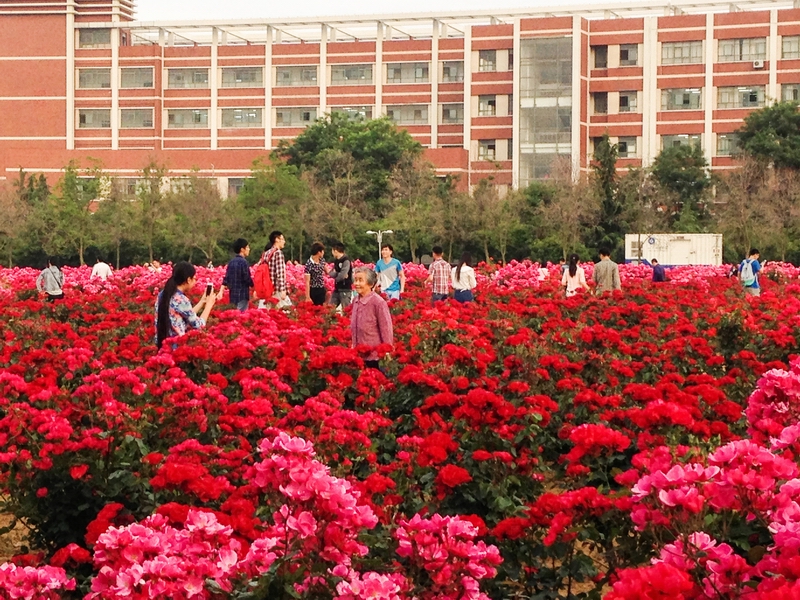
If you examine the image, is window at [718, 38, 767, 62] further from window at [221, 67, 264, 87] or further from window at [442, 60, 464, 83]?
window at [221, 67, 264, 87]

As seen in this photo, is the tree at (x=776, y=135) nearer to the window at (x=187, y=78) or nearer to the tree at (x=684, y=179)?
the tree at (x=684, y=179)

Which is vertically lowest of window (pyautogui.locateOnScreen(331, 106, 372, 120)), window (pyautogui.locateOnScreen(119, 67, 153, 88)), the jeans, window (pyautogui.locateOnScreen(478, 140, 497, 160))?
the jeans

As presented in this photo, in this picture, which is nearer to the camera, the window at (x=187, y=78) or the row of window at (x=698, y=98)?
the row of window at (x=698, y=98)

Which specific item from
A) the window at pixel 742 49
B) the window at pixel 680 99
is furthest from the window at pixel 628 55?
the window at pixel 742 49

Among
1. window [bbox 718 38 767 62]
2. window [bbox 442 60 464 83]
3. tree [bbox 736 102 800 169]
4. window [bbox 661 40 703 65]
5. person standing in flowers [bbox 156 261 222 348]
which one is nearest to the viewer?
person standing in flowers [bbox 156 261 222 348]

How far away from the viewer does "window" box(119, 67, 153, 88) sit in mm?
79562

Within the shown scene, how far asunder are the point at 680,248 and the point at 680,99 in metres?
23.2

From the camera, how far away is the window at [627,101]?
73.2 m

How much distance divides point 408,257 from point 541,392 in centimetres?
4896

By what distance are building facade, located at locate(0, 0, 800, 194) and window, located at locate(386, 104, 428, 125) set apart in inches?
3.4

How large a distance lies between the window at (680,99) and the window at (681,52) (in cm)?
141

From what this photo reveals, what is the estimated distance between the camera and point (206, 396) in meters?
7.52

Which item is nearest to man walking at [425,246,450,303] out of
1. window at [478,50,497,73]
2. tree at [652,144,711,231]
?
tree at [652,144,711,231]

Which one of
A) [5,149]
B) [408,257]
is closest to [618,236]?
[408,257]
